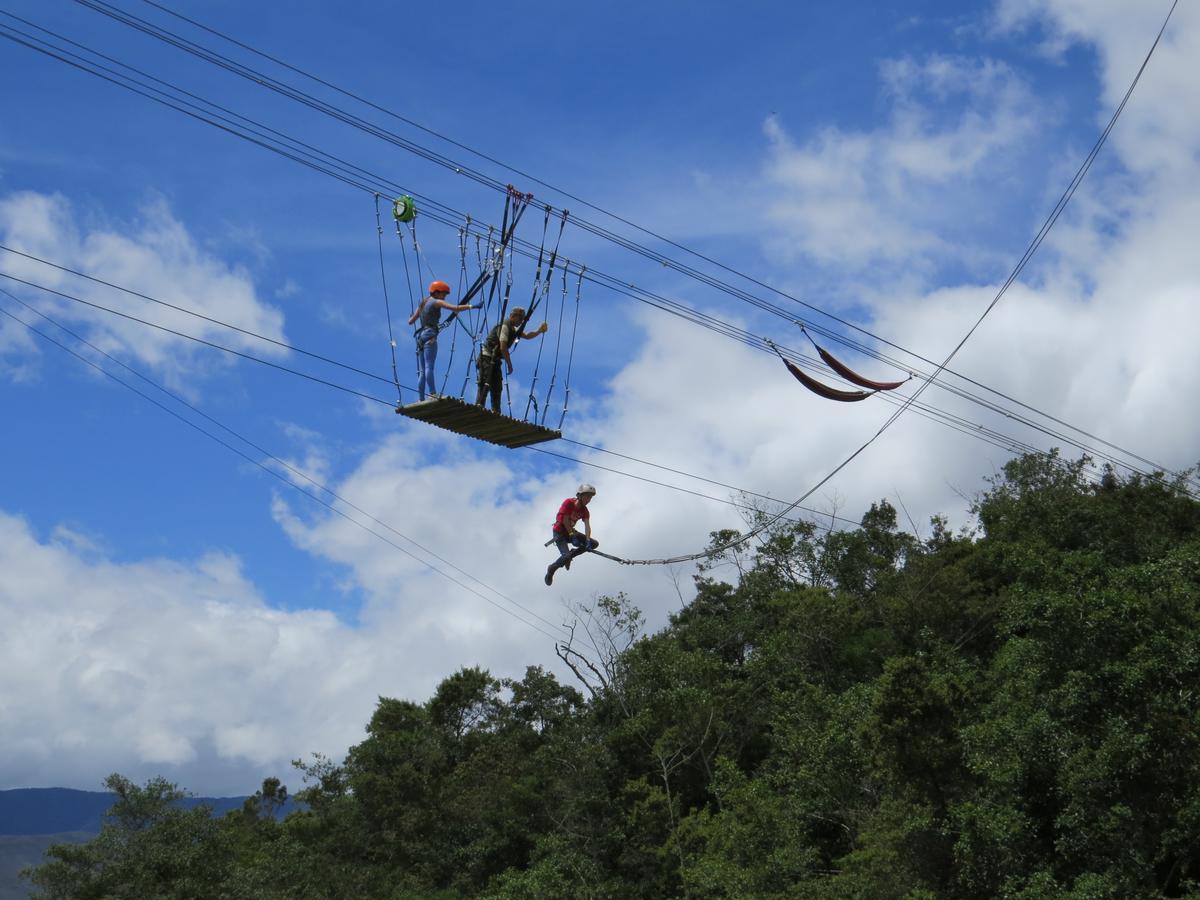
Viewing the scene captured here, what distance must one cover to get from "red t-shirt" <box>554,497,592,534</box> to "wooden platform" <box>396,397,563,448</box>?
5.18 ft

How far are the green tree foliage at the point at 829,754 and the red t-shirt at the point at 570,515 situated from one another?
8184 millimetres

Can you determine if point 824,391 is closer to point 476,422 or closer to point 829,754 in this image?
point 476,422

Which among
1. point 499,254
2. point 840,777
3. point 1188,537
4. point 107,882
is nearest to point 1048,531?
point 1188,537

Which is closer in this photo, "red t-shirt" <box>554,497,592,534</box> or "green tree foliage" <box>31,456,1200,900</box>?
"red t-shirt" <box>554,497,592,534</box>

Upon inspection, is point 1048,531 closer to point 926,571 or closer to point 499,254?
point 926,571

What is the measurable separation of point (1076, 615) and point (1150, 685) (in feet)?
4.61

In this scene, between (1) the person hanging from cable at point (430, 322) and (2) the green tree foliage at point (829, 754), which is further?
(2) the green tree foliage at point (829, 754)

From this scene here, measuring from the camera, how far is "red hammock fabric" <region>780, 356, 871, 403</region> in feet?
49.6

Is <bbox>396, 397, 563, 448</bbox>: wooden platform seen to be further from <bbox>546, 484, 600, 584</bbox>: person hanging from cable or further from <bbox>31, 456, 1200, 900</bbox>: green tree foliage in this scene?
<bbox>31, 456, 1200, 900</bbox>: green tree foliage

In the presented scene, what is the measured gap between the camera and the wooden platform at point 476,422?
12234 millimetres

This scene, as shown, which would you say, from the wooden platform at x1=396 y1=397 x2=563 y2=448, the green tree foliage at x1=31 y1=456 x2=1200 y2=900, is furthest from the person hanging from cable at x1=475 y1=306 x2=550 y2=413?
the green tree foliage at x1=31 y1=456 x2=1200 y2=900

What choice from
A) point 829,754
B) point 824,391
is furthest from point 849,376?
point 829,754

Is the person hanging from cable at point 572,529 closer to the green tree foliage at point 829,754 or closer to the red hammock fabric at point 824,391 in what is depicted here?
the red hammock fabric at point 824,391

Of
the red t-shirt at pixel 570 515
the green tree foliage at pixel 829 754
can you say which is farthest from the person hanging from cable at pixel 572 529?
the green tree foliage at pixel 829 754
